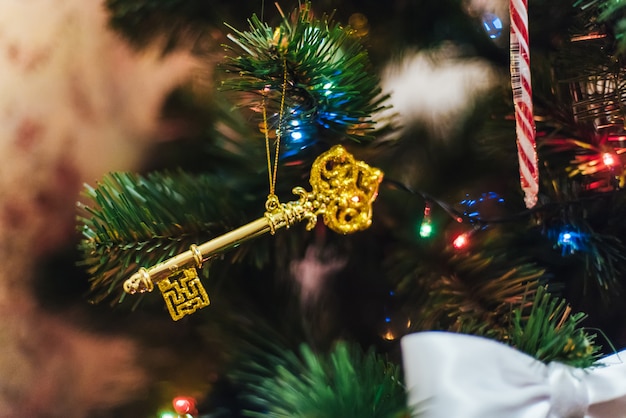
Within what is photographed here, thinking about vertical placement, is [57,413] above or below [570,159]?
below

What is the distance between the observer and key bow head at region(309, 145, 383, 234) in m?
0.37

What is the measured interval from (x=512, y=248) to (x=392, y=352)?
0.13 m

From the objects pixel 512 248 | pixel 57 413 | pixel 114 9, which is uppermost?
pixel 114 9

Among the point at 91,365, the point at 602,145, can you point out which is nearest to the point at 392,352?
the point at 602,145

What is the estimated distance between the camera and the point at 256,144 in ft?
1.31

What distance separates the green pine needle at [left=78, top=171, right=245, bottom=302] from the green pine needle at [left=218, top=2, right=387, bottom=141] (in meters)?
0.08

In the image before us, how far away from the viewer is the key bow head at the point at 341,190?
1.20 feet

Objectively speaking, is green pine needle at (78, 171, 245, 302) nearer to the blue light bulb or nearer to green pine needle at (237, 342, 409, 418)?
green pine needle at (237, 342, 409, 418)

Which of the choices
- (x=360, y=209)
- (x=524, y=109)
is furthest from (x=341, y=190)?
(x=524, y=109)

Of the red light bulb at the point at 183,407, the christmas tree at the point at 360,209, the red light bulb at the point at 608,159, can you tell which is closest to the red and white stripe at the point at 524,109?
the christmas tree at the point at 360,209

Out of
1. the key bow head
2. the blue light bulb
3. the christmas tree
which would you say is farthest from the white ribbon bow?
the blue light bulb

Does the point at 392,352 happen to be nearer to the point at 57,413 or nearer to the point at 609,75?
the point at 609,75

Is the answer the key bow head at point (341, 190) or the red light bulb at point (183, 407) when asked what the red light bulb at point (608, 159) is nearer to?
the key bow head at point (341, 190)

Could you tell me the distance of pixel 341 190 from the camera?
1.20 ft
